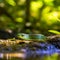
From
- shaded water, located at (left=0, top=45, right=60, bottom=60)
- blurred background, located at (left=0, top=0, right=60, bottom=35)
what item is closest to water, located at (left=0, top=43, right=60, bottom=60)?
shaded water, located at (left=0, top=45, right=60, bottom=60)

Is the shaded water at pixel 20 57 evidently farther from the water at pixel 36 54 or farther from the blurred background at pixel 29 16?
the blurred background at pixel 29 16

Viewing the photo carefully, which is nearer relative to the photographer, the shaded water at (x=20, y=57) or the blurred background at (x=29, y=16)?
the shaded water at (x=20, y=57)

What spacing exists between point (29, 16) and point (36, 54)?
6.96 ft

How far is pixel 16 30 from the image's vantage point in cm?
529

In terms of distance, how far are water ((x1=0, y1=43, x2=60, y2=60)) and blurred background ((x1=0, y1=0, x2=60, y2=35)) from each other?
52.5 inches

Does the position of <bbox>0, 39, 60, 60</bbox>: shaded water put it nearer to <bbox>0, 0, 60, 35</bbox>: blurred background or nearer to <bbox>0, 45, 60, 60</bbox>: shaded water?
<bbox>0, 45, 60, 60</bbox>: shaded water

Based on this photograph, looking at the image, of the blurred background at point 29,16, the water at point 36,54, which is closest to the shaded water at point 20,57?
the water at point 36,54

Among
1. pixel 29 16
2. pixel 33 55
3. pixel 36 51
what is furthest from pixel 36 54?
pixel 29 16

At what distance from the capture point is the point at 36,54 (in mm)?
3518

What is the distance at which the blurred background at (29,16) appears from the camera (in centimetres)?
533

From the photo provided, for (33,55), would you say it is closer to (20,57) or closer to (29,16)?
(20,57)

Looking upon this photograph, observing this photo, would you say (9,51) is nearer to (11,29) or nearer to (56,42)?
(56,42)

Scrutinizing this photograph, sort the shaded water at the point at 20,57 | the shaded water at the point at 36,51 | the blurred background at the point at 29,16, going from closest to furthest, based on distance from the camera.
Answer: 1. the shaded water at the point at 20,57
2. the shaded water at the point at 36,51
3. the blurred background at the point at 29,16

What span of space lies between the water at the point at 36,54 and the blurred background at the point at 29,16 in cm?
133
